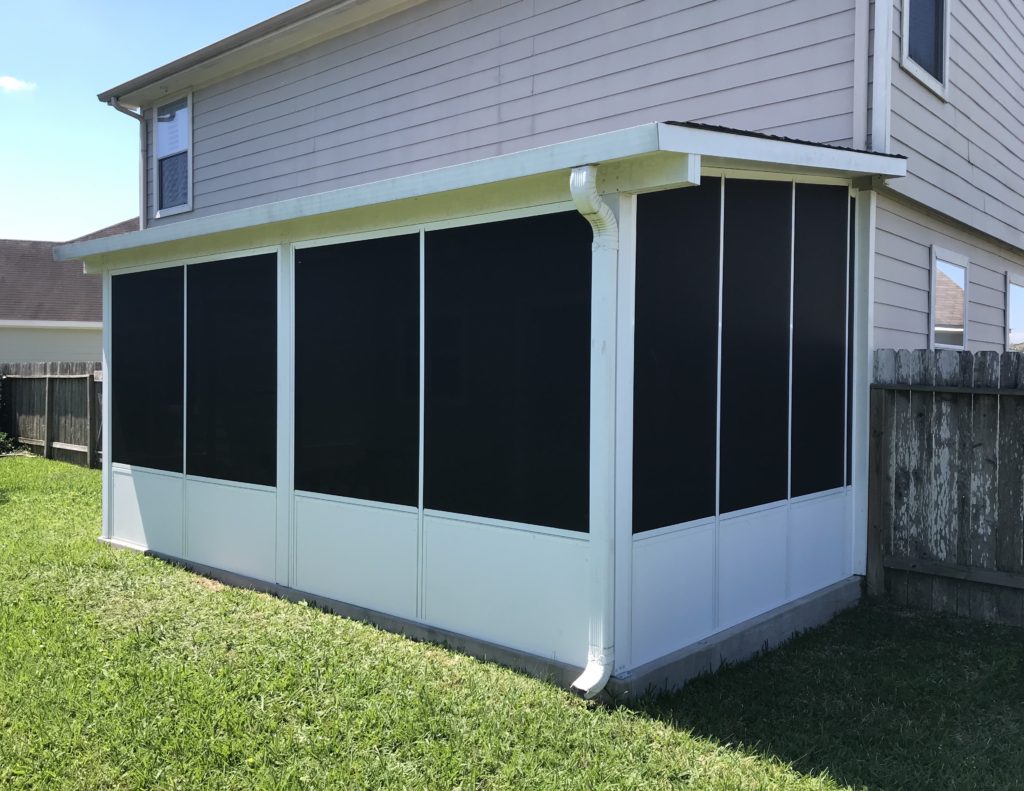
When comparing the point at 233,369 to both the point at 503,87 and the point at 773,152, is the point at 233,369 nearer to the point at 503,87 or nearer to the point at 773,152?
the point at 503,87

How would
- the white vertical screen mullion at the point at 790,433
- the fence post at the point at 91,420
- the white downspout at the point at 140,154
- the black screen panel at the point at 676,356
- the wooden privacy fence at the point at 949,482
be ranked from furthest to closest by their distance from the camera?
the fence post at the point at 91,420, the white downspout at the point at 140,154, the wooden privacy fence at the point at 949,482, the white vertical screen mullion at the point at 790,433, the black screen panel at the point at 676,356

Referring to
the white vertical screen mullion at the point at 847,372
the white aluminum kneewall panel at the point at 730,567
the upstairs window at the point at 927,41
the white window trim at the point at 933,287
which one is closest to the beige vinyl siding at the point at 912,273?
the white window trim at the point at 933,287

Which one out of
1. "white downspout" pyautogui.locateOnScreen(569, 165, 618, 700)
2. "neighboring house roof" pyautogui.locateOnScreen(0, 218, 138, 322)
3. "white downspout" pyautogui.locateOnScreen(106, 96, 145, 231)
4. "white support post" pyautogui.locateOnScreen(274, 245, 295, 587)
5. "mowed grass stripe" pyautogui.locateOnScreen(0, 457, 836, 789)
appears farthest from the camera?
"neighboring house roof" pyautogui.locateOnScreen(0, 218, 138, 322)

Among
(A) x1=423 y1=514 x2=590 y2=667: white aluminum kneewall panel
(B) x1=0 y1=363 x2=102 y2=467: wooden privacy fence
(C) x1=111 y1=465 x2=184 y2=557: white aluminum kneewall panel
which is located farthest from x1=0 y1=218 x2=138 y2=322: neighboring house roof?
(A) x1=423 y1=514 x2=590 y2=667: white aluminum kneewall panel

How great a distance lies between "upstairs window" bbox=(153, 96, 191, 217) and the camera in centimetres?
1148

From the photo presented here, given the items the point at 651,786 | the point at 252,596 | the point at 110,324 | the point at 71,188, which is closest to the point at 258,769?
the point at 651,786

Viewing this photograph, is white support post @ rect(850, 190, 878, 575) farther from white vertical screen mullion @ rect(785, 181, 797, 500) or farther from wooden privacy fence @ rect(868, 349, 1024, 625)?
white vertical screen mullion @ rect(785, 181, 797, 500)

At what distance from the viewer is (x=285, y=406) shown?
607 centimetres

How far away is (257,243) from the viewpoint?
628 cm

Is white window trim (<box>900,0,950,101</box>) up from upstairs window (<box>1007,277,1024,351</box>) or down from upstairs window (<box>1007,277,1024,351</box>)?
up

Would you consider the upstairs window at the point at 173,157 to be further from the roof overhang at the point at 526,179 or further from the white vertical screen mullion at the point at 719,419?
the white vertical screen mullion at the point at 719,419

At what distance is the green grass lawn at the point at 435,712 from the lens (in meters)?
3.53

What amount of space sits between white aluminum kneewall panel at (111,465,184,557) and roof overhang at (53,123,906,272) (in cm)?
200

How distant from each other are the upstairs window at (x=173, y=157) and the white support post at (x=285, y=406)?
6.14m
